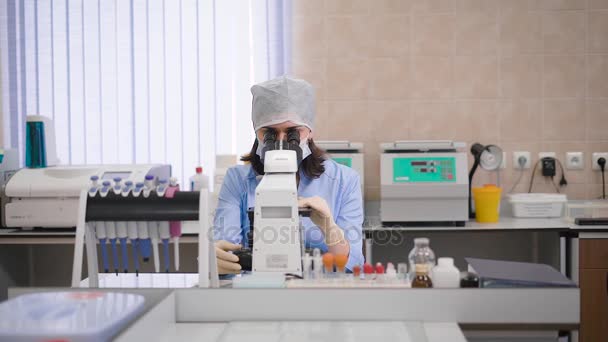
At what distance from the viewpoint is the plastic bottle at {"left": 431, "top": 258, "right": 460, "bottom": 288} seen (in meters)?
1.19

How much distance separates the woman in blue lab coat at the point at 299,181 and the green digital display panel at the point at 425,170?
2.95ft

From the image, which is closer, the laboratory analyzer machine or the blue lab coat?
the blue lab coat

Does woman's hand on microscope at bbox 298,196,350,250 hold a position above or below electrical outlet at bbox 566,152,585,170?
below

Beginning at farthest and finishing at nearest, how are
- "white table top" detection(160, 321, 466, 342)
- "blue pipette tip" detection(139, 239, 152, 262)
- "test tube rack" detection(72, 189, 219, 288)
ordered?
1. "blue pipette tip" detection(139, 239, 152, 262)
2. "test tube rack" detection(72, 189, 219, 288)
3. "white table top" detection(160, 321, 466, 342)

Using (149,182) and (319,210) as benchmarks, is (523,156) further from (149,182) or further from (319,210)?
(149,182)

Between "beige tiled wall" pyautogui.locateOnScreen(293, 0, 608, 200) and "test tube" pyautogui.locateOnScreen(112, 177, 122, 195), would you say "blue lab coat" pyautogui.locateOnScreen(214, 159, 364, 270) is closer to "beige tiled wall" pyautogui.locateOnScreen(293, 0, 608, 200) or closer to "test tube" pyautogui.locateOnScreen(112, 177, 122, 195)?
"test tube" pyautogui.locateOnScreen(112, 177, 122, 195)

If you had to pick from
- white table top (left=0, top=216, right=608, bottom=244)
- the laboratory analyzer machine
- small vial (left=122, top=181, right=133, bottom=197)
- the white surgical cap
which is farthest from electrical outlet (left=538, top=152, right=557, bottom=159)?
small vial (left=122, top=181, right=133, bottom=197)

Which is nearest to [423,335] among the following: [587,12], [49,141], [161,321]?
[161,321]

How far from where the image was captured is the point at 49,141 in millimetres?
3361

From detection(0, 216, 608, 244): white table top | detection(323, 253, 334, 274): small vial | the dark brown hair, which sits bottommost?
detection(0, 216, 608, 244): white table top

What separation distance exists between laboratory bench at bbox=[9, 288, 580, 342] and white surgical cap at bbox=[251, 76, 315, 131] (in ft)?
2.84

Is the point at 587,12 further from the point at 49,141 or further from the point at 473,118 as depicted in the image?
the point at 49,141

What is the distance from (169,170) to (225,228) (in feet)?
5.10

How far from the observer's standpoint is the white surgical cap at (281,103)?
77.2 inches
